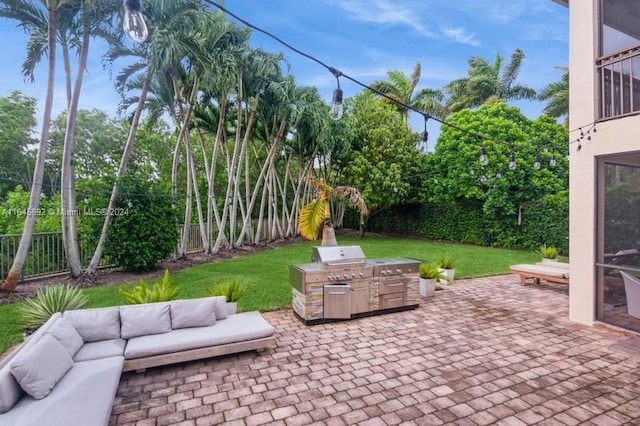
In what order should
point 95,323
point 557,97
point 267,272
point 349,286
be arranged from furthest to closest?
1. point 557,97
2. point 267,272
3. point 349,286
4. point 95,323

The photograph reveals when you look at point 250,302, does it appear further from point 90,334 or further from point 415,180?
point 415,180

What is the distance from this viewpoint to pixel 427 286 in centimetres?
662

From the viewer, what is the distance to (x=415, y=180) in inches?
647

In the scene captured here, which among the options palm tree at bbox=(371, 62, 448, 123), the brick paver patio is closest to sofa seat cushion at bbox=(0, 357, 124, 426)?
the brick paver patio

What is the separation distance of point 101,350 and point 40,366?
90cm

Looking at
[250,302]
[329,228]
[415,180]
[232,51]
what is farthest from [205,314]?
[415,180]

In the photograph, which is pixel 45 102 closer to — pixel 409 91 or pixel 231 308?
pixel 231 308

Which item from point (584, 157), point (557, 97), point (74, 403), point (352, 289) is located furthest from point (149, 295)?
point (557, 97)

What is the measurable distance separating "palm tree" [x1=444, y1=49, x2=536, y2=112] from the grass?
11181 millimetres

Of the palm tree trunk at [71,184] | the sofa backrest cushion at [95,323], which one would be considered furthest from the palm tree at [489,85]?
the sofa backrest cushion at [95,323]

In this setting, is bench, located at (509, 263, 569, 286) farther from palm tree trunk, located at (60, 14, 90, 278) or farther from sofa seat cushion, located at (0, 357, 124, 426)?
palm tree trunk, located at (60, 14, 90, 278)

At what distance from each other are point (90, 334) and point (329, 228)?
13.0ft

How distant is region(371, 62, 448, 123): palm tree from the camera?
1936 centimetres

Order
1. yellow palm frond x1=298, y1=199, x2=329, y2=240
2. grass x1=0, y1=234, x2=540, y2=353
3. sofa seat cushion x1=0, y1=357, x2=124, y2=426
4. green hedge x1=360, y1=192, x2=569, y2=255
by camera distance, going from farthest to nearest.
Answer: green hedge x1=360, y1=192, x2=569, y2=255
yellow palm frond x1=298, y1=199, x2=329, y2=240
grass x1=0, y1=234, x2=540, y2=353
sofa seat cushion x1=0, y1=357, x2=124, y2=426
